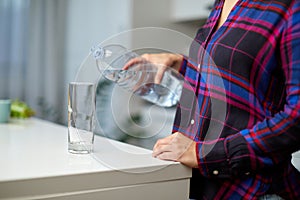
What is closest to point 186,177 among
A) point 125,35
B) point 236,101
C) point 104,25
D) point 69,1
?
point 236,101

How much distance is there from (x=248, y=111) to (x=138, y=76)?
314 millimetres

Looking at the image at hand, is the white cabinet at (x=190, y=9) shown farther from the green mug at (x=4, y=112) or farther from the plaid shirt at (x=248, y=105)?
the plaid shirt at (x=248, y=105)

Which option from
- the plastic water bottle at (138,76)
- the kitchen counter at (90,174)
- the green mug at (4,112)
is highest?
the plastic water bottle at (138,76)

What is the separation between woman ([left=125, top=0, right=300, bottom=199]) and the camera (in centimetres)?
86

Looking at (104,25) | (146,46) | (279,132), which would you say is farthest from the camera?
(104,25)

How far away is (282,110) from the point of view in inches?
36.0

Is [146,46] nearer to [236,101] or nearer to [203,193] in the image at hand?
[236,101]

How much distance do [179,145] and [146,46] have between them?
220 millimetres

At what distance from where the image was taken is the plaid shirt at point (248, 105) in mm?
866

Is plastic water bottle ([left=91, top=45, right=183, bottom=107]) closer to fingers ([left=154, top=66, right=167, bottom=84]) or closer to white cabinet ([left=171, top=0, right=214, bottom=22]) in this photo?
fingers ([left=154, top=66, right=167, bottom=84])

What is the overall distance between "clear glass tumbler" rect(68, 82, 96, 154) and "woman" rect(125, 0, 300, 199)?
0.53 ft

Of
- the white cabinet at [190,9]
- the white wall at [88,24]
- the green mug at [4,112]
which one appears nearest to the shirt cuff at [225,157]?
the green mug at [4,112]

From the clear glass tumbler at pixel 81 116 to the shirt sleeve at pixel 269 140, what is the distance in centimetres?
25

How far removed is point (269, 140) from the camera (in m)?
0.87
